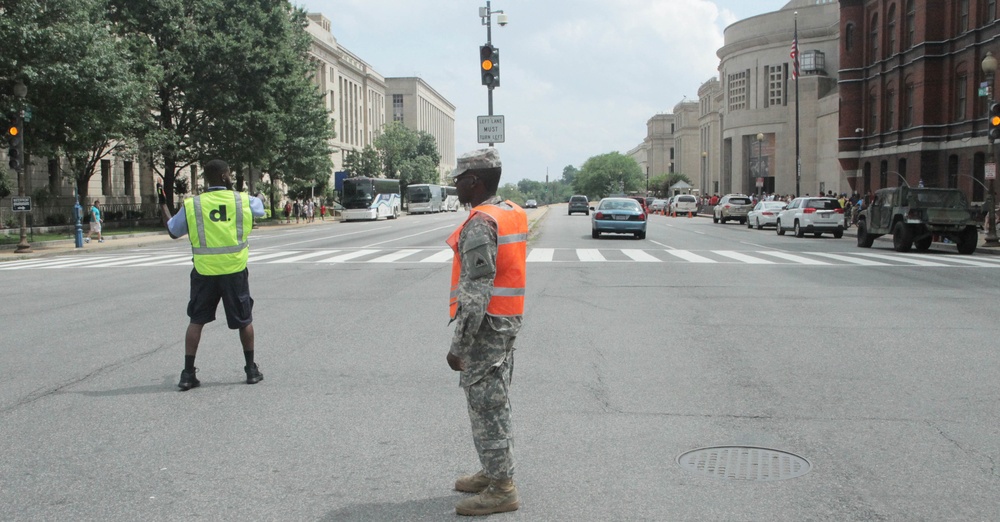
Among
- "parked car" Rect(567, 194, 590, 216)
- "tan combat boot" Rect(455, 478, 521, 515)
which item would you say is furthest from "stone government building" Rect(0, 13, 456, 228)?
"tan combat boot" Rect(455, 478, 521, 515)

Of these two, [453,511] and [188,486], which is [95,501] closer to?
[188,486]

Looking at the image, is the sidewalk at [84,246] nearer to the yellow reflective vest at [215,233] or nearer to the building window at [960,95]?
the yellow reflective vest at [215,233]

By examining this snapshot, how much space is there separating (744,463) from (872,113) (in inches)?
2018

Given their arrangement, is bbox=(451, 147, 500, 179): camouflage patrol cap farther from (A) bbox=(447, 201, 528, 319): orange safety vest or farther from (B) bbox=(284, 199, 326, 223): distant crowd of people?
(B) bbox=(284, 199, 326, 223): distant crowd of people

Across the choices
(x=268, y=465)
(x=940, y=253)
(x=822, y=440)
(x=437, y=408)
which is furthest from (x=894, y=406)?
(x=940, y=253)

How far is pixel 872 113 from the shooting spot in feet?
167

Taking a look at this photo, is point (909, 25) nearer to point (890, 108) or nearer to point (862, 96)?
point (890, 108)

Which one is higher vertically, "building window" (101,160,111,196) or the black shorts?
"building window" (101,160,111,196)

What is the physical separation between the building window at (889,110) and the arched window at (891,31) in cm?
219

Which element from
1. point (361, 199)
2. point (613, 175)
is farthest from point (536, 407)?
point (613, 175)

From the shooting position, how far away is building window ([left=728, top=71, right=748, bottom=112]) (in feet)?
284

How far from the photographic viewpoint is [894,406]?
6.42 meters

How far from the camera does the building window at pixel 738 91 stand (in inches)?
3409

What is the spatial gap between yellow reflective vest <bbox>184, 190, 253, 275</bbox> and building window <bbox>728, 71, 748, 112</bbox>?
280ft
